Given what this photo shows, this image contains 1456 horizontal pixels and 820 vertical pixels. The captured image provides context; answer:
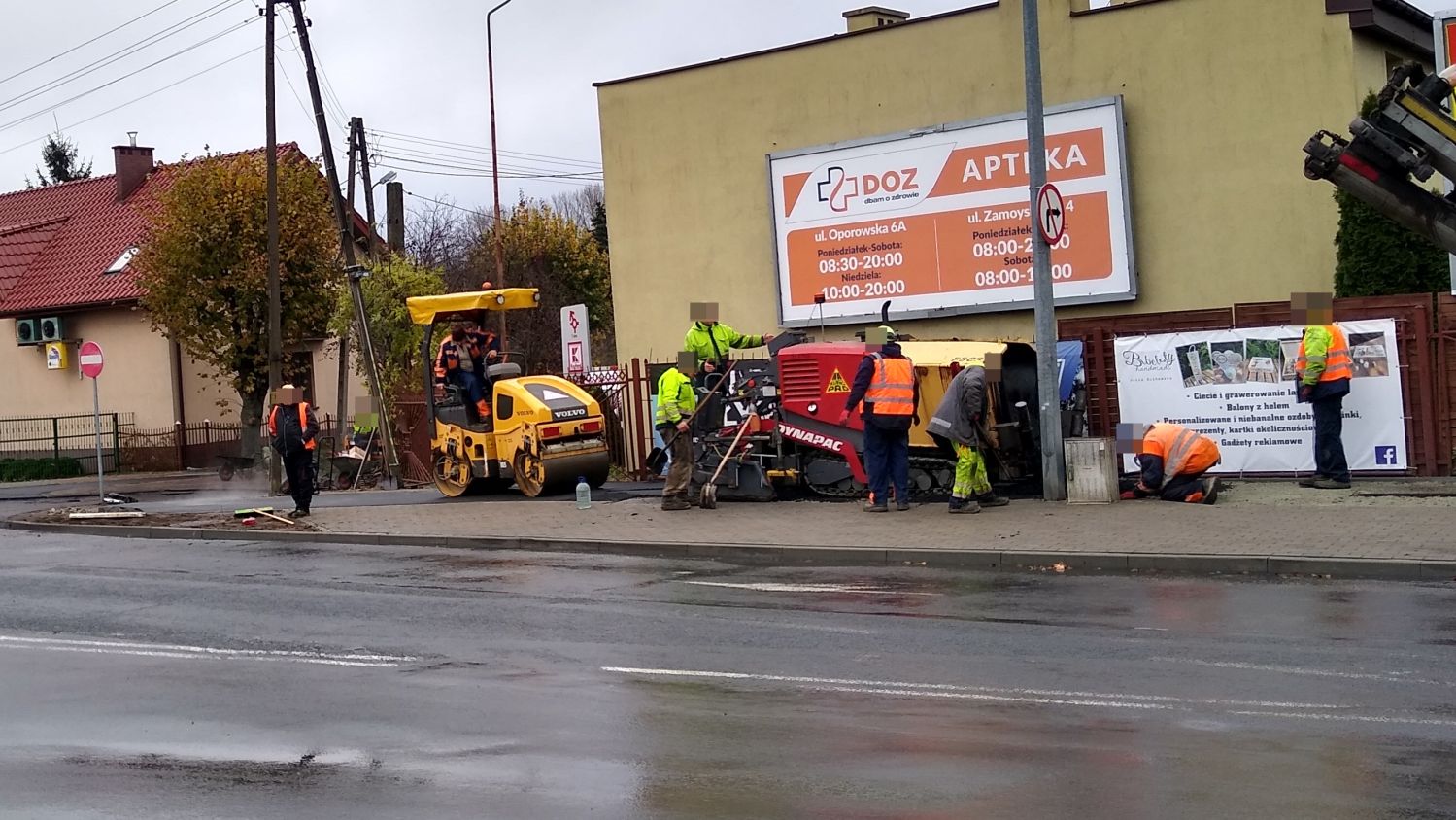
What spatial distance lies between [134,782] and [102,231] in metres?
40.1

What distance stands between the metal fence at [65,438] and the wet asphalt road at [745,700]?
29.0m

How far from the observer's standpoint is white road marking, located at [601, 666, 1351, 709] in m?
7.15

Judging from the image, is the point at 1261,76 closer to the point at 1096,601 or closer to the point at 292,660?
the point at 1096,601

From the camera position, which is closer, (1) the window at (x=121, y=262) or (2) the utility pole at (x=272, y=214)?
(2) the utility pole at (x=272, y=214)

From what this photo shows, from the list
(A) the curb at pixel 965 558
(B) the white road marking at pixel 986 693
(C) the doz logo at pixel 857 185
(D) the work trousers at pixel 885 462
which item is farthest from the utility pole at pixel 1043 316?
(B) the white road marking at pixel 986 693

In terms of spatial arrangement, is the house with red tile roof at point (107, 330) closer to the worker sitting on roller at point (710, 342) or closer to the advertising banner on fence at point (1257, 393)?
the worker sitting on roller at point (710, 342)

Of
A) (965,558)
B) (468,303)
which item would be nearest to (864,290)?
(468,303)

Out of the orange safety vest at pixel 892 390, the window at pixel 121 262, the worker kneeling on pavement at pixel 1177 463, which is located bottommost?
the worker kneeling on pavement at pixel 1177 463

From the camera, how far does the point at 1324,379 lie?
1498 centimetres

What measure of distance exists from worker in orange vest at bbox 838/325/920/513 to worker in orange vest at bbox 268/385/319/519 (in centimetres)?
686

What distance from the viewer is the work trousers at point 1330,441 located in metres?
15.2

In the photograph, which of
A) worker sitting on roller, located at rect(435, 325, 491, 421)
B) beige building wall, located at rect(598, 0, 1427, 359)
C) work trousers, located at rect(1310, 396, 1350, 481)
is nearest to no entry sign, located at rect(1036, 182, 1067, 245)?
work trousers, located at rect(1310, 396, 1350, 481)

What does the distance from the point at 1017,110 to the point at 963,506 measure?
312 inches

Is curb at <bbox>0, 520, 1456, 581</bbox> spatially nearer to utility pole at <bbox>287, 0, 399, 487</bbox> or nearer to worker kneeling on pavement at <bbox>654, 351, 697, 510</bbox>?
worker kneeling on pavement at <bbox>654, 351, 697, 510</bbox>
